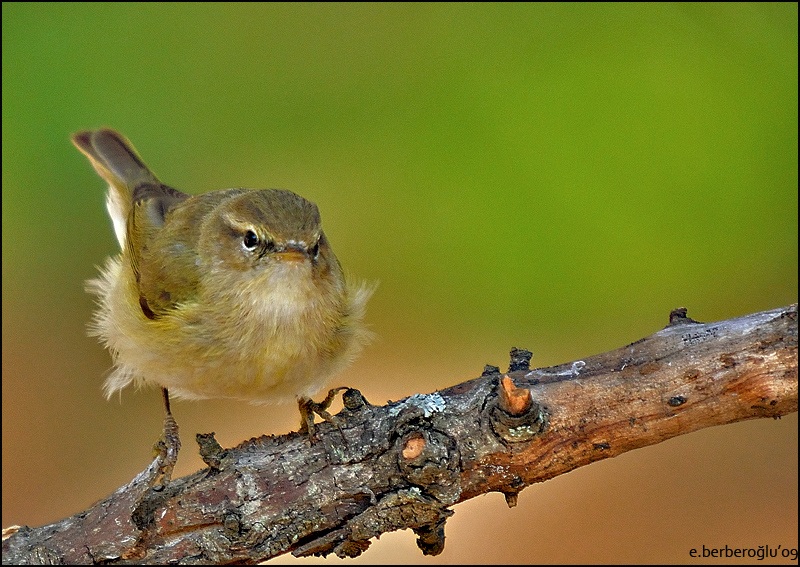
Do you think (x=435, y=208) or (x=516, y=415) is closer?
(x=516, y=415)

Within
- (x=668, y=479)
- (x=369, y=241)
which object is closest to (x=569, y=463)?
(x=668, y=479)

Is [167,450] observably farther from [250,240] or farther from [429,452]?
[429,452]

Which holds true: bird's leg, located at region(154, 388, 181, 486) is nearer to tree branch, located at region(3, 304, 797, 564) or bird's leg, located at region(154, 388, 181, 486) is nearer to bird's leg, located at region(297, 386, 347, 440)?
tree branch, located at region(3, 304, 797, 564)

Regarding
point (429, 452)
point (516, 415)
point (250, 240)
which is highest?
point (250, 240)

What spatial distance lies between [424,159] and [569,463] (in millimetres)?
3551

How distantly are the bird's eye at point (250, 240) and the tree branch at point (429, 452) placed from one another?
0.70 m

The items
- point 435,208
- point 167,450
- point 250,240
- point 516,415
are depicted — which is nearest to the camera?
point 516,415

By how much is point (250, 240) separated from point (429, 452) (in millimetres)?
1094

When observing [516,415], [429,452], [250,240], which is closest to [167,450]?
[250,240]

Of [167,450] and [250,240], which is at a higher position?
[250,240]

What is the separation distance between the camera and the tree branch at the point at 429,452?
2180 mm

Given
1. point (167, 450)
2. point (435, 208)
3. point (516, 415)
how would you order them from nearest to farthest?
point (516, 415), point (167, 450), point (435, 208)

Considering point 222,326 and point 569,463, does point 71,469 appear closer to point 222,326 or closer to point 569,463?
point 222,326

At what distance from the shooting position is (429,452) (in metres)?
2.34
